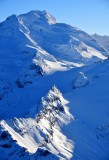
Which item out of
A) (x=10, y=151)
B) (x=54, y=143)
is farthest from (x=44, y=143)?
(x=10, y=151)

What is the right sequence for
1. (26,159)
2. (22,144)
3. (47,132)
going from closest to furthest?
(26,159) → (22,144) → (47,132)

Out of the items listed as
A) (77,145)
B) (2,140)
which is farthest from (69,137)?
(2,140)

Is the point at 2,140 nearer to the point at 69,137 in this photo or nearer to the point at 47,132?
the point at 47,132

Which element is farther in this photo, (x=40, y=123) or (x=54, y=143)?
(x=40, y=123)

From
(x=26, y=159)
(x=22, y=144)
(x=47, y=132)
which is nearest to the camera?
(x=26, y=159)

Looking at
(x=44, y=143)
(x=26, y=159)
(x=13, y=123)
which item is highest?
(x=13, y=123)

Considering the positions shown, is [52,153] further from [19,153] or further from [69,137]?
[69,137]

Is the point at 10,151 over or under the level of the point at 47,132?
under

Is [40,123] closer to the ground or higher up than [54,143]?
higher up

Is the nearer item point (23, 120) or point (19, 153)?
point (19, 153)
